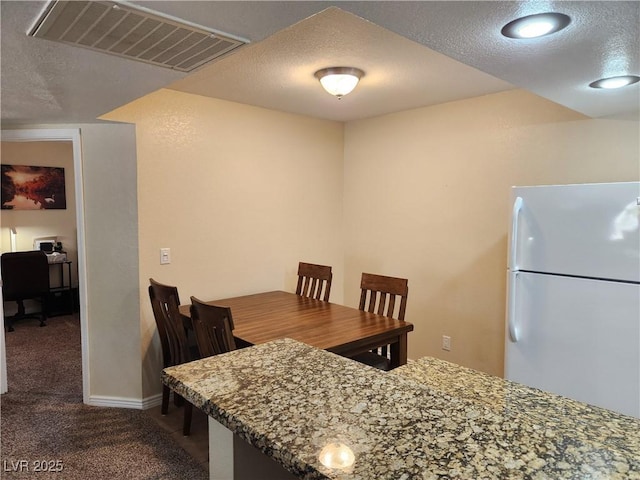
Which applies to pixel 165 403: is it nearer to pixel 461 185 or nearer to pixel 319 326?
pixel 319 326

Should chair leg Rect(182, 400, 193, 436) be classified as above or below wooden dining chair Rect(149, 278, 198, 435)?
below

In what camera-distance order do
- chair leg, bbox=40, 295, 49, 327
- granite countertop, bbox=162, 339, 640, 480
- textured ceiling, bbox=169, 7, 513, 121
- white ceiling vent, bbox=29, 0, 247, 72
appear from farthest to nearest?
chair leg, bbox=40, 295, 49, 327 → textured ceiling, bbox=169, 7, 513, 121 → white ceiling vent, bbox=29, 0, 247, 72 → granite countertop, bbox=162, 339, 640, 480

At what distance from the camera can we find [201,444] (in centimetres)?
267

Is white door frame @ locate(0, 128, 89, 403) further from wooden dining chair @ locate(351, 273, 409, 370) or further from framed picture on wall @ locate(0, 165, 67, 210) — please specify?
framed picture on wall @ locate(0, 165, 67, 210)

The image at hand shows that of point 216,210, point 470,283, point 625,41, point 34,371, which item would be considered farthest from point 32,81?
point 470,283

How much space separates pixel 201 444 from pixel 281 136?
2580 millimetres

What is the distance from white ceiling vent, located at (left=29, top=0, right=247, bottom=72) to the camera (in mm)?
1261

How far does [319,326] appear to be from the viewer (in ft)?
8.98

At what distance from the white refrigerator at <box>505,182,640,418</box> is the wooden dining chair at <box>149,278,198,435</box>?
203 cm

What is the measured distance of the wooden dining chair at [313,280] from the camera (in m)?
3.58

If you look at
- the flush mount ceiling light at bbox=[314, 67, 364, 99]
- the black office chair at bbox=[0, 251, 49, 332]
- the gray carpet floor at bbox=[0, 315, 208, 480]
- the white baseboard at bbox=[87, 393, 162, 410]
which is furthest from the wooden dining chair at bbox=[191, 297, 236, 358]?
the black office chair at bbox=[0, 251, 49, 332]

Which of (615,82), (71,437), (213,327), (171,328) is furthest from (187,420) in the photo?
(615,82)

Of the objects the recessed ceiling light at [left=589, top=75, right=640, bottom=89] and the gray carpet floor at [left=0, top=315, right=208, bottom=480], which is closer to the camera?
the recessed ceiling light at [left=589, top=75, right=640, bottom=89]

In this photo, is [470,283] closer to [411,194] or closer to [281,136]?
[411,194]
